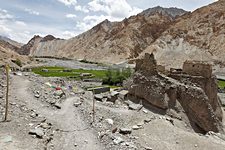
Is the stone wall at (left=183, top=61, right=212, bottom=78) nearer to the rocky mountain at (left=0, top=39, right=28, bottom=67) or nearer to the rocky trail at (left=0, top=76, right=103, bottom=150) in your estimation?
the rocky trail at (left=0, top=76, right=103, bottom=150)

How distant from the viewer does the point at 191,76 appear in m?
21.6

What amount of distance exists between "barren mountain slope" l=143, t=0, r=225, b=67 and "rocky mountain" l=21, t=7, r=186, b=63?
17.8m

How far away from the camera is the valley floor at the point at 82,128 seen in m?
12.8

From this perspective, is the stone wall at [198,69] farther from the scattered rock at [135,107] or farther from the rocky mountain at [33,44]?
the rocky mountain at [33,44]

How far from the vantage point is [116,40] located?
12812 cm

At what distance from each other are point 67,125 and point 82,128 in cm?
77

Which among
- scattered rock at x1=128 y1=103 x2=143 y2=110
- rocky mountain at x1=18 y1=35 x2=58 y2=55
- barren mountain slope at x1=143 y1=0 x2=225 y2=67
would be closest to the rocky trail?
scattered rock at x1=128 y1=103 x2=143 y2=110

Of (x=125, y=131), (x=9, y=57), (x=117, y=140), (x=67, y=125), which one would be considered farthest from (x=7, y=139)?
(x=9, y=57)

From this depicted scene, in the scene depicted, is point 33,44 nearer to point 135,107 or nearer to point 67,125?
point 135,107

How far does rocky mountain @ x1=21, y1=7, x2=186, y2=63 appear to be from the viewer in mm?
122675

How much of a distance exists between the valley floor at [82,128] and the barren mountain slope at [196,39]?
239 ft

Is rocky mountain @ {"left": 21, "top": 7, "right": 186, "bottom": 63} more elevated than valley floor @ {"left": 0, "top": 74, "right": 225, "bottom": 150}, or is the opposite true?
rocky mountain @ {"left": 21, "top": 7, "right": 186, "bottom": 63}

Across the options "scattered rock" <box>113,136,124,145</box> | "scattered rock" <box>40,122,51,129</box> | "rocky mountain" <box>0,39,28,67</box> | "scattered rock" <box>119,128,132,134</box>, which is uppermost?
"rocky mountain" <box>0,39,28,67</box>

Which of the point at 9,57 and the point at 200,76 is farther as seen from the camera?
the point at 9,57
